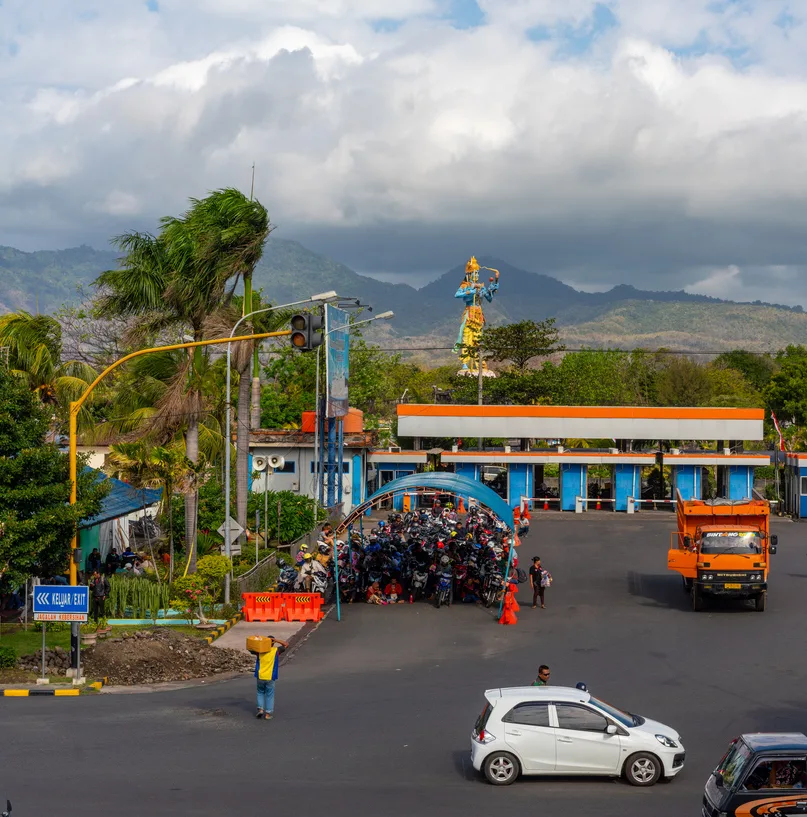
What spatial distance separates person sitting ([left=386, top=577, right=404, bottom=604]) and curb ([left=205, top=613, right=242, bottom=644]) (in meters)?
4.65

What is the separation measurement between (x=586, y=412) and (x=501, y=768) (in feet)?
147

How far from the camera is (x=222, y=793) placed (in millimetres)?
13602

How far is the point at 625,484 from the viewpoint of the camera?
186ft

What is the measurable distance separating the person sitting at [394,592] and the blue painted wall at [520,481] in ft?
90.6

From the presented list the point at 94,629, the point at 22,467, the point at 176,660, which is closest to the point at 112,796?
the point at 176,660

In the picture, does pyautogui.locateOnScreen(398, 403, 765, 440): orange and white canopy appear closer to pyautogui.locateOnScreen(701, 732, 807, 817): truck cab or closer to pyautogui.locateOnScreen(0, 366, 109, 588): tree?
pyautogui.locateOnScreen(0, 366, 109, 588): tree

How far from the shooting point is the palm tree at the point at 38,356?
122ft

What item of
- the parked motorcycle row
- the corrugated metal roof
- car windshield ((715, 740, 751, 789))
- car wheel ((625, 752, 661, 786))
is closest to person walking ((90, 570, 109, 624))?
the corrugated metal roof

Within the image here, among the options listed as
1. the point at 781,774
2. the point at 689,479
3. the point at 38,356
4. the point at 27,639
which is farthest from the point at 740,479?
the point at 781,774

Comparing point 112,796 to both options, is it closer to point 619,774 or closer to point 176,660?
point 619,774

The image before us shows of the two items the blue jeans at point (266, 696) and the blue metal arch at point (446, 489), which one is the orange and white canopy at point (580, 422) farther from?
the blue jeans at point (266, 696)

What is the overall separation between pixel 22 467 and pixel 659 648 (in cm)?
1466

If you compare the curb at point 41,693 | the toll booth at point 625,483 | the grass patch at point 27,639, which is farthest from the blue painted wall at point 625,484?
the curb at point 41,693

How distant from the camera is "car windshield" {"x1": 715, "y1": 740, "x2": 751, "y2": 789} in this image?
11.1 metres
